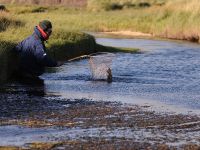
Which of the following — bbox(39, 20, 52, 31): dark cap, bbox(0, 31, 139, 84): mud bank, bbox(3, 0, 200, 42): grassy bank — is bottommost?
bbox(3, 0, 200, 42): grassy bank

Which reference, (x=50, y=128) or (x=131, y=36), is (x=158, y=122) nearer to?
(x=50, y=128)

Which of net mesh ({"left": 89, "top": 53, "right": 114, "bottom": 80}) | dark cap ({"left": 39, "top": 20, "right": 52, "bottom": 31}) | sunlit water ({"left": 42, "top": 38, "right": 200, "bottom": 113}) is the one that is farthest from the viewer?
net mesh ({"left": 89, "top": 53, "right": 114, "bottom": 80})

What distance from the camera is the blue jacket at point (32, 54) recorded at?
17656 mm

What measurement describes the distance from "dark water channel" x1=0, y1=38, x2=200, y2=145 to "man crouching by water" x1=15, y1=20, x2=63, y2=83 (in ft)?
2.02

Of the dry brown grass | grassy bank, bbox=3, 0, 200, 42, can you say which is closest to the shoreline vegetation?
grassy bank, bbox=3, 0, 200, 42

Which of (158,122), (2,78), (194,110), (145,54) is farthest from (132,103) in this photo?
(145,54)

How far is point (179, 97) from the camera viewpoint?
16.5 metres

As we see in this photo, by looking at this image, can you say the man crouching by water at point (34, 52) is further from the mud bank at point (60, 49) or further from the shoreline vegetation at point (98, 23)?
the shoreline vegetation at point (98, 23)

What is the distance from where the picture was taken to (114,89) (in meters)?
17.7

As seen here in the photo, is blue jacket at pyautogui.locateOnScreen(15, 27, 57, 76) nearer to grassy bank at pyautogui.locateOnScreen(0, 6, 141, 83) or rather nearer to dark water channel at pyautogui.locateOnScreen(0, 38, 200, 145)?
grassy bank at pyautogui.locateOnScreen(0, 6, 141, 83)

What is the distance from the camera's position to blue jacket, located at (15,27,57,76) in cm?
1766

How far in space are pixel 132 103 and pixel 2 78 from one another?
3.70 m

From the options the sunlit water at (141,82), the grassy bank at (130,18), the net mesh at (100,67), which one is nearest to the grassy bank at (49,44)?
the sunlit water at (141,82)

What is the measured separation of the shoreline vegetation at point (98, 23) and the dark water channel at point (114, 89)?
3.90 feet
